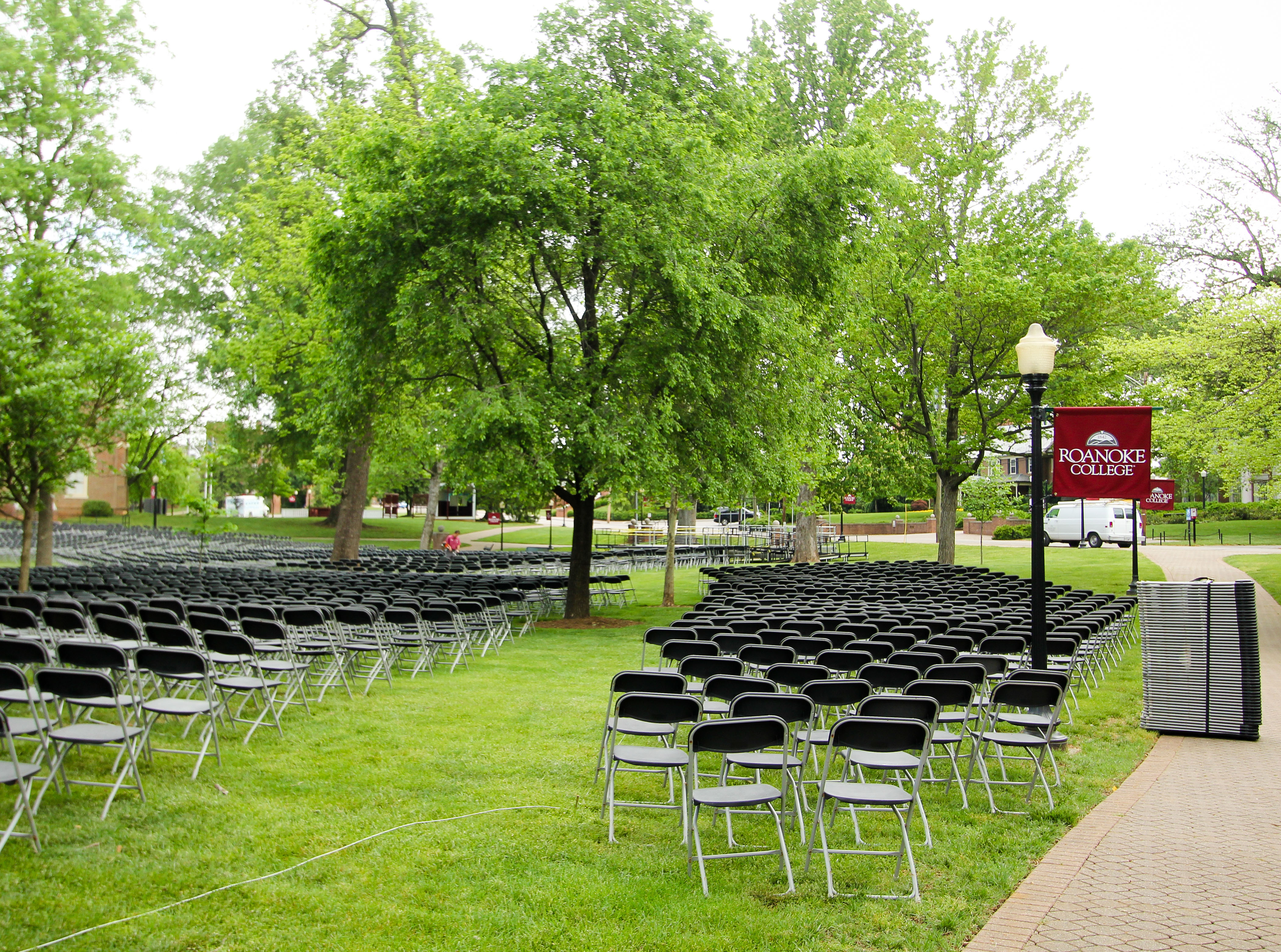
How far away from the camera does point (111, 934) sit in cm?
374

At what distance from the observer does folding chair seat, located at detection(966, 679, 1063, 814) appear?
6219 millimetres

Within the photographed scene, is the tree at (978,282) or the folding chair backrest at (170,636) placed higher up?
Result: the tree at (978,282)

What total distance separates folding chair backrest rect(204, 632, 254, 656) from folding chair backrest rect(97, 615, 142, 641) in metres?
0.69

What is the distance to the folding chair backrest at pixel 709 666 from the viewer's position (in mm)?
7012

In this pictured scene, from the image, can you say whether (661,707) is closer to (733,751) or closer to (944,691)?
(733,751)

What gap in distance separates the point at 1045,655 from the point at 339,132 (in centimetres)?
2227

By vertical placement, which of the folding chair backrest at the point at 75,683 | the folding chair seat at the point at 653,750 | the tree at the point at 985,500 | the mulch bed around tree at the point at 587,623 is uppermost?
the tree at the point at 985,500

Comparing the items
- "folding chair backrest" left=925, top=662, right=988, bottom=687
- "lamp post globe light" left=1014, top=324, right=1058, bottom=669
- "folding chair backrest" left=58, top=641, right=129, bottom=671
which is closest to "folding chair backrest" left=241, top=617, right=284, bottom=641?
"folding chair backrest" left=58, top=641, right=129, bottom=671

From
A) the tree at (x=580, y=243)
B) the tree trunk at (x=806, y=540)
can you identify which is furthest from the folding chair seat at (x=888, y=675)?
the tree trunk at (x=806, y=540)

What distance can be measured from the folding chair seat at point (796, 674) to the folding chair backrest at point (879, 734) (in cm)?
171

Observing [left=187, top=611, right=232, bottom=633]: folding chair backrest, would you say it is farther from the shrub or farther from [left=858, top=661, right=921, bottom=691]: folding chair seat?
the shrub

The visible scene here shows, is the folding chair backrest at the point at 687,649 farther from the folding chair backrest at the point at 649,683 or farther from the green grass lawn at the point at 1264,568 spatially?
the green grass lawn at the point at 1264,568

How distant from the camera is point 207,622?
9.49 metres

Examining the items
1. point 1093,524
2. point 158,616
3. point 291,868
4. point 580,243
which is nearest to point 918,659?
point 291,868
